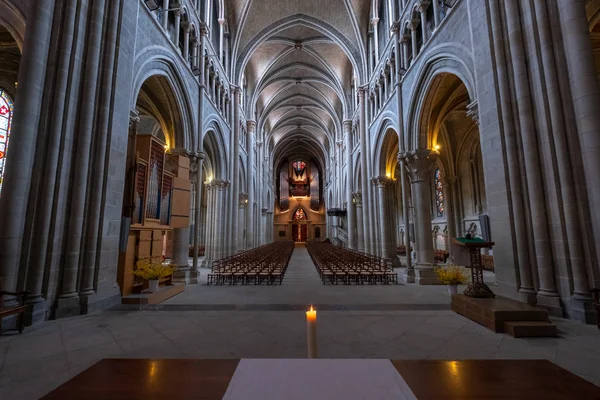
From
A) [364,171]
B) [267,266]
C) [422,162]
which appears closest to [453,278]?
[422,162]

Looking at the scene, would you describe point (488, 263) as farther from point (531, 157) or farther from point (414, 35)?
point (414, 35)

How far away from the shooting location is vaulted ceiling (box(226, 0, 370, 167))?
16547mm

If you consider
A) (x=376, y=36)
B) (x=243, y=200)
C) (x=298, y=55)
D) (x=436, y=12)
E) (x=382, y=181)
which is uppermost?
(x=298, y=55)

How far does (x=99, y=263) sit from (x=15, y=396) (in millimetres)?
3219

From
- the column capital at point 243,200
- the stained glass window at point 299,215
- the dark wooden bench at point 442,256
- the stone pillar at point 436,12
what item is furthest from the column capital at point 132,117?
the stained glass window at point 299,215

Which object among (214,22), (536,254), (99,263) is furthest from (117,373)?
(214,22)

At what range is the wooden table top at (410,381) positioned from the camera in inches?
41.9

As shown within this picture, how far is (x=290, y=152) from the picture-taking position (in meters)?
45.0

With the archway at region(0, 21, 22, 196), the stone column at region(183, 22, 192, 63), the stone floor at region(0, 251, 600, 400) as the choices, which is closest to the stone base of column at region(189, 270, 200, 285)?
the stone floor at region(0, 251, 600, 400)

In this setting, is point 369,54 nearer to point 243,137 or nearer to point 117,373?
point 243,137

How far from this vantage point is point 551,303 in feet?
15.3

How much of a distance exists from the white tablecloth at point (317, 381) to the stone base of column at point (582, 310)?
514 centimetres

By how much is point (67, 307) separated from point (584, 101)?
9398mm

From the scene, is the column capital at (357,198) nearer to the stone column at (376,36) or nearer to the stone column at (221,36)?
the stone column at (376,36)
